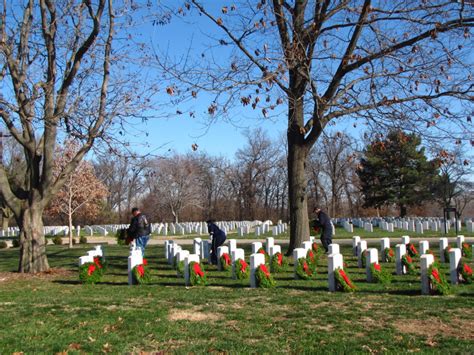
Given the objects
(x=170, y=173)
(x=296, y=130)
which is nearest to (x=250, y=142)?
(x=170, y=173)

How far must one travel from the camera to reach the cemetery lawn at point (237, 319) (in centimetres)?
552

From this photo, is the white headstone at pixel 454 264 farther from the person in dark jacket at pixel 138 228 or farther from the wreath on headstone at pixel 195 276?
the person in dark jacket at pixel 138 228

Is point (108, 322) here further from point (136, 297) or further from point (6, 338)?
point (136, 297)

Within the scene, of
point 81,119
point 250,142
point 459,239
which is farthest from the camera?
point 250,142

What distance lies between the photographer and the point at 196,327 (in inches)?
248

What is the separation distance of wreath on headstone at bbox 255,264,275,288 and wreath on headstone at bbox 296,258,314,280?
109 cm

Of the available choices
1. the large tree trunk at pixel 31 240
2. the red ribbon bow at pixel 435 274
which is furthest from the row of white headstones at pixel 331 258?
the large tree trunk at pixel 31 240

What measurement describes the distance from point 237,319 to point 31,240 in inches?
301

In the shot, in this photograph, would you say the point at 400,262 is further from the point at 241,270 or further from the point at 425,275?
the point at 241,270

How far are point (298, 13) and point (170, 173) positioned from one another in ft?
152

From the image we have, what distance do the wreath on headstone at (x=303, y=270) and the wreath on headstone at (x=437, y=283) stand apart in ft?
8.99

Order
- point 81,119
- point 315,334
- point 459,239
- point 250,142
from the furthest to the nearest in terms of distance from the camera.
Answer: point 250,142, point 459,239, point 81,119, point 315,334

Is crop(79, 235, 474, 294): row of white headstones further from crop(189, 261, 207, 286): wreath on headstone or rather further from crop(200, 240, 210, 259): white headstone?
crop(200, 240, 210, 259): white headstone

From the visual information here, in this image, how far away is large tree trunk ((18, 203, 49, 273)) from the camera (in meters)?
12.5
